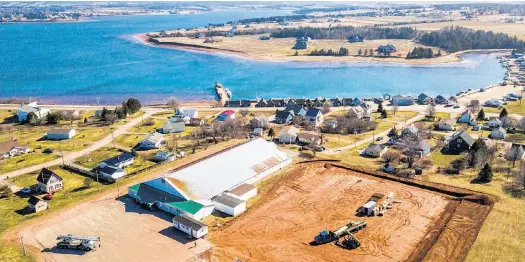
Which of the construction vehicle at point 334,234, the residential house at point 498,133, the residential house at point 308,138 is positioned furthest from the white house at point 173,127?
the residential house at point 498,133

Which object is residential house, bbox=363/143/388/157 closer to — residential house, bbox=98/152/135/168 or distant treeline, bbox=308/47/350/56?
residential house, bbox=98/152/135/168

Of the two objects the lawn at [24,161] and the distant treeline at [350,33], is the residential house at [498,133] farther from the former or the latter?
the distant treeline at [350,33]

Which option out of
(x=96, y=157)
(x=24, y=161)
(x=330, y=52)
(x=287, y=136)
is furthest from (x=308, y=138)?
(x=330, y=52)

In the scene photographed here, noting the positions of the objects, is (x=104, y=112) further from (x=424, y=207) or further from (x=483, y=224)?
(x=483, y=224)

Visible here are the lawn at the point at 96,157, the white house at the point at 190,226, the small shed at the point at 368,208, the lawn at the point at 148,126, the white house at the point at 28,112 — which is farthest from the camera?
the white house at the point at 28,112

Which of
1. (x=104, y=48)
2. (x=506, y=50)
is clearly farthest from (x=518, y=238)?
(x=104, y=48)

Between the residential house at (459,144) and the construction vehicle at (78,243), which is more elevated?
the residential house at (459,144)
